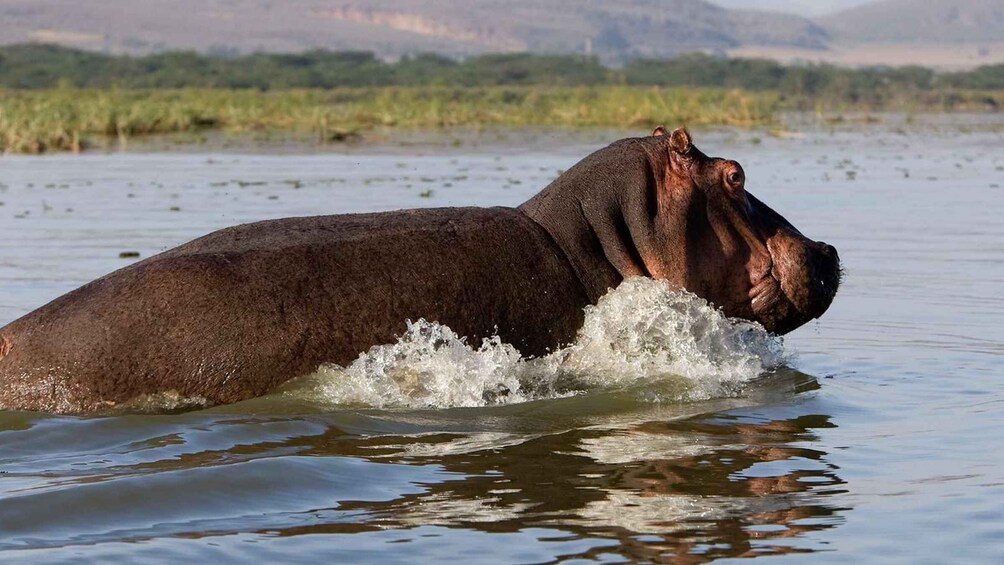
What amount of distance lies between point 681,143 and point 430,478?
2424 mm

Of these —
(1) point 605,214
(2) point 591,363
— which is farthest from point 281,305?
(1) point 605,214

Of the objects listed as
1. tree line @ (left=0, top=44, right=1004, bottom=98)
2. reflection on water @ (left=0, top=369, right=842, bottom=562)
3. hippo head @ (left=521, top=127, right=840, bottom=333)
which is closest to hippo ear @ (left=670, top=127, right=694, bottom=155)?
hippo head @ (left=521, top=127, right=840, bottom=333)

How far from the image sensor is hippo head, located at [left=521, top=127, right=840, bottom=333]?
7.39 m

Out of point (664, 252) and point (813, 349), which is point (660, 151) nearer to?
point (664, 252)

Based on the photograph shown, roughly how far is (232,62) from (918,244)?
83.9 meters

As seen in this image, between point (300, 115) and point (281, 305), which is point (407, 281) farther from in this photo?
point (300, 115)

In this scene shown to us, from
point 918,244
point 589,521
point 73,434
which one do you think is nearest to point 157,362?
point 73,434

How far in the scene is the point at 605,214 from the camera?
7422 millimetres

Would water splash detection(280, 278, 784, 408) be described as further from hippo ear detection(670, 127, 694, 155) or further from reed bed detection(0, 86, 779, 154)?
reed bed detection(0, 86, 779, 154)

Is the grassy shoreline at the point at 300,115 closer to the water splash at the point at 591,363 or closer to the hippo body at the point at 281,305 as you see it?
the water splash at the point at 591,363

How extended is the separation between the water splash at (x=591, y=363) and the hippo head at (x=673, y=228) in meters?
0.12

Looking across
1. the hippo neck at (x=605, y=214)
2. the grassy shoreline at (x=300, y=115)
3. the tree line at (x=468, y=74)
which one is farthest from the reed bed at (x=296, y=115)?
the tree line at (x=468, y=74)

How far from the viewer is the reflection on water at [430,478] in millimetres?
5113

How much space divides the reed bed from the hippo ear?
22515 mm
